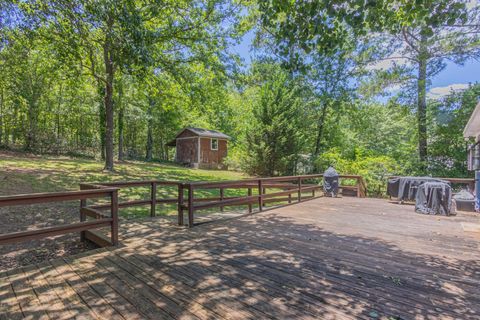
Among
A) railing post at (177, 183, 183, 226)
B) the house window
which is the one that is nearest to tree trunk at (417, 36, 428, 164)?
railing post at (177, 183, 183, 226)

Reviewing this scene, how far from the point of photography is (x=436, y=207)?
6586 millimetres

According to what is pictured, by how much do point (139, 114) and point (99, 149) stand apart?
4.26 m

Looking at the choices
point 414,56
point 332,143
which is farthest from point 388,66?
point 332,143

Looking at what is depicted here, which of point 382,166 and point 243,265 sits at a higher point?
point 382,166

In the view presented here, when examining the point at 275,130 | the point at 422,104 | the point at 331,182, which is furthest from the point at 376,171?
the point at 275,130

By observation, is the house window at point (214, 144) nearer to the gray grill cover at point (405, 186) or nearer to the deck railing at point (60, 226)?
the gray grill cover at point (405, 186)

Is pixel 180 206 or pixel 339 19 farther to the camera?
pixel 180 206

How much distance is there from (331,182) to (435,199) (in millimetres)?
3319

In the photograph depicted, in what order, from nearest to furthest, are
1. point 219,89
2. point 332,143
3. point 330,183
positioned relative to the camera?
point 330,183
point 219,89
point 332,143

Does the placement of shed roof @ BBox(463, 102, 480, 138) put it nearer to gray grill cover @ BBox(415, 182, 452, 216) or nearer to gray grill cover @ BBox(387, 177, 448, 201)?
gray grill cover @ BBox(387, 177, 448, 201)

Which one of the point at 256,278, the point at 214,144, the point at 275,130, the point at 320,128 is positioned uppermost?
the point at 320,128

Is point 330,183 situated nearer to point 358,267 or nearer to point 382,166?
point 382,166

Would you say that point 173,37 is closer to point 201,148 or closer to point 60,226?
point 60,226

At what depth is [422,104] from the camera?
1297 cm
